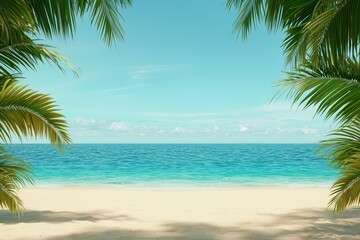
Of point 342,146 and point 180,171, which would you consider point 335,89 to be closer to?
point 342,146

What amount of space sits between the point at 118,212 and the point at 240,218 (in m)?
2.40

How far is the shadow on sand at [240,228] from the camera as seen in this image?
17.2 ft

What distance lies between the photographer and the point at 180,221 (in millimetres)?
6426

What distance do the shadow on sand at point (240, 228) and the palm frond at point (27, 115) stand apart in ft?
6.50

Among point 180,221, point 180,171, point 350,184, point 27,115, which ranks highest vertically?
point 27,115

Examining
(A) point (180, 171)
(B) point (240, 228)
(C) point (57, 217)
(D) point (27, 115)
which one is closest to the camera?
(D) point (27, 115)

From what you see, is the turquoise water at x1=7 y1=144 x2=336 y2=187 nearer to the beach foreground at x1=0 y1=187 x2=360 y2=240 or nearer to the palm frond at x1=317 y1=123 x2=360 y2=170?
the palm frond at x1=317 y1=123 x2=360 y2=170

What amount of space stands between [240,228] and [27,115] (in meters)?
3.69

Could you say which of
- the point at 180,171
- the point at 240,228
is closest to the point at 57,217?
the point at 240,228

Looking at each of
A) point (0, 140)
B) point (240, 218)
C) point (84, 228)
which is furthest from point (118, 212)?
point (0, 140)

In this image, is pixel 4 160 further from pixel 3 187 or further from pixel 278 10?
pixel 278 10

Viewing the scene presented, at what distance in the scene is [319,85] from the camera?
3744mm

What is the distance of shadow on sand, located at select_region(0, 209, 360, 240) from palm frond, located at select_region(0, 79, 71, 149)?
78.0 inches

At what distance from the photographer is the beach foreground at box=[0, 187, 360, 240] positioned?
210 inches
